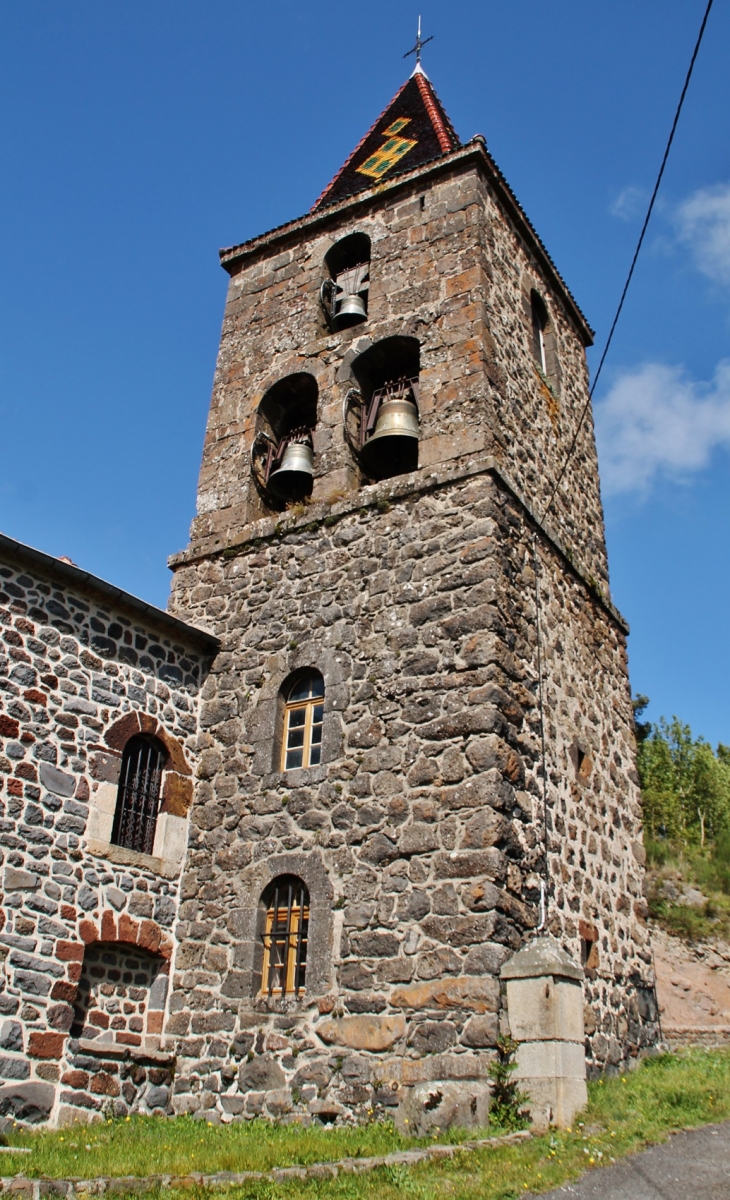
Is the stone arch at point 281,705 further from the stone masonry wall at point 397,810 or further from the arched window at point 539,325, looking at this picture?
the arched window at point 539,325

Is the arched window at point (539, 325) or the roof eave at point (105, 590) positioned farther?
the arched window at point (539, 325)

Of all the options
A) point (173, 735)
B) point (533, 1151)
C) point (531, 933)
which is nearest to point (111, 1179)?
point (533, 1151)

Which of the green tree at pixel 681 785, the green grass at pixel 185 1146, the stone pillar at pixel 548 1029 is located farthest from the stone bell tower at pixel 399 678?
the green tree at pixel 681 785

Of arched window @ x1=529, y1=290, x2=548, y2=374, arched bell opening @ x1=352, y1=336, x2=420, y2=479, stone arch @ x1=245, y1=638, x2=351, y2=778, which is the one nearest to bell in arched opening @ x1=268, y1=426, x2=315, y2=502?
arched bell opening @ x1=352, y1=336, x2=420, y2=479

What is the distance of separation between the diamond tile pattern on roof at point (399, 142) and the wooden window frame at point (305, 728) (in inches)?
295

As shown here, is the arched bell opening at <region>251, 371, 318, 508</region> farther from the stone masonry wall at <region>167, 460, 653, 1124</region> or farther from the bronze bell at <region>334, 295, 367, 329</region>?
the stone masonry wall at <region>167, 460, 653, 1124</region>

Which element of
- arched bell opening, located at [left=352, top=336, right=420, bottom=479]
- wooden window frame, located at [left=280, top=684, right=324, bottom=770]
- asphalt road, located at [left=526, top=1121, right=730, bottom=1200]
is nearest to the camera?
asphalt road, located at [left=526, top=1121, right=730, bottom=1200]

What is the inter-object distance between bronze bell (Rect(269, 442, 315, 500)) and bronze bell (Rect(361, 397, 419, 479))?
738 mm

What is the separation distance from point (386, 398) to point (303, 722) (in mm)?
4278

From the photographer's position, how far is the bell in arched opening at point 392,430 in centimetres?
1160

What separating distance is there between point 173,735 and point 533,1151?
18.9 ft

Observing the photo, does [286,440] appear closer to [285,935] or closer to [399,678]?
[399,678]

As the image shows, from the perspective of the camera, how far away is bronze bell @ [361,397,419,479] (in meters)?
11.6

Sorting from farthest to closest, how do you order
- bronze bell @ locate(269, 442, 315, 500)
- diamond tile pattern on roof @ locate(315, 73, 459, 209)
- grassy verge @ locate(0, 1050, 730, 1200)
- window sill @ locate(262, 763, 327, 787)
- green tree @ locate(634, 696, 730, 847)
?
1. green tree @ locate(634, 696, 730, 847)
2. diamond tile pattern on roof @ locate(315, 73, 459, 209)
3. bronze bell @ locate(269, 442, 315, 500)
4. window sill @ locate(262, 763, 327, 787)
5. grassy verge @ locate(0, 1050, 730, 1200)
